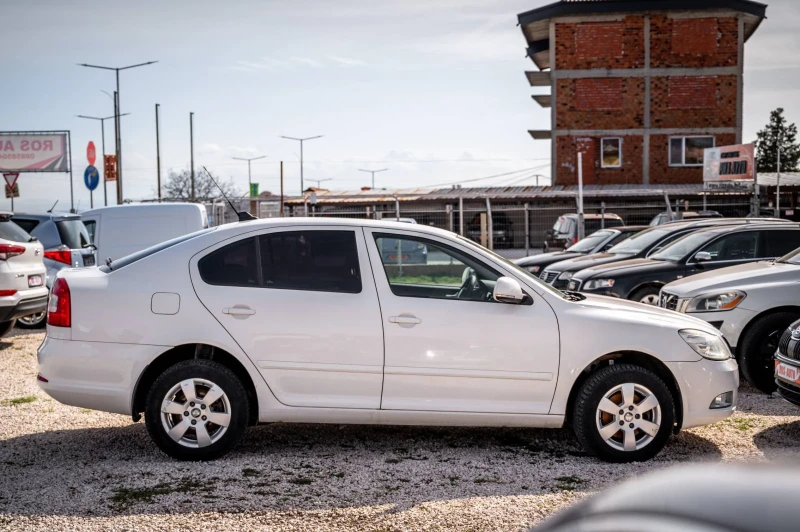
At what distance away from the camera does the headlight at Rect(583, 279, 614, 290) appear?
12781mm

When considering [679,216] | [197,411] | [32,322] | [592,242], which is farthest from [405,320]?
[679,216]

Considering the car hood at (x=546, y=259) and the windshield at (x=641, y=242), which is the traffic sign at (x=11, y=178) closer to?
the car hood at (x=546, y=259)

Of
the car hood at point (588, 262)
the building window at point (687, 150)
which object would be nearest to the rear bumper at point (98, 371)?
the car hood at point (588, 262)

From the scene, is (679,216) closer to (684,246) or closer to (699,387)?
(684,246)

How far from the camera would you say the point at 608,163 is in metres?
42.8

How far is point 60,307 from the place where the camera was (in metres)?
Result: 6.56

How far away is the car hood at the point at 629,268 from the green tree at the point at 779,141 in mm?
82873

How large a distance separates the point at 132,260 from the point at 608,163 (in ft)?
125

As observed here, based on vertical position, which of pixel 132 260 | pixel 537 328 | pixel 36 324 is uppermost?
pixel 132 260

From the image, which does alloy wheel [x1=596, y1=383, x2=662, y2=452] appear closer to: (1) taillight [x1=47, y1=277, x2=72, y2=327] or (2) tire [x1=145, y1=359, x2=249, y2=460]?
(2) tire [x1=145, y1=359, x2=249, y2=460]

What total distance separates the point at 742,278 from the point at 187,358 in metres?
5.78

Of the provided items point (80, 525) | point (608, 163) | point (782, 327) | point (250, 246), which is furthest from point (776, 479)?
point (608, 163)

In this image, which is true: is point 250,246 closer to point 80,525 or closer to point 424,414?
point 424,414

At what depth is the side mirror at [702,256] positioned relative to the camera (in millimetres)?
12241
